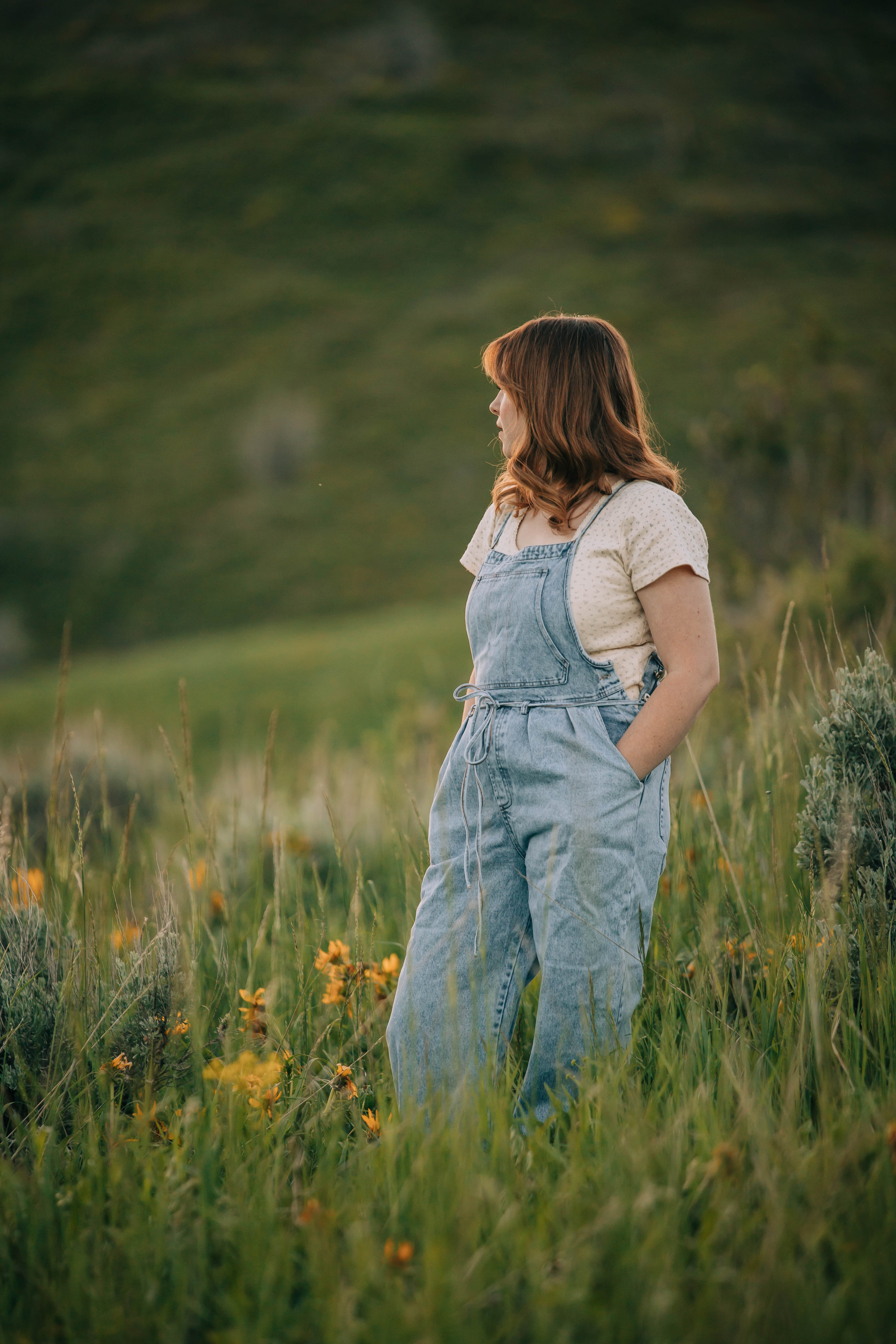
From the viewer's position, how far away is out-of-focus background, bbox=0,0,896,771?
10.9 meters

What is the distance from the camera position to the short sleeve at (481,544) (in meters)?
2.11

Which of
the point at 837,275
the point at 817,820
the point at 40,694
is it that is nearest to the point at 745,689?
the point at 817,820

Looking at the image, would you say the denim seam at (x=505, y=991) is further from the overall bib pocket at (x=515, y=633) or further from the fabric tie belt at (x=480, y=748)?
the overall bib pocket at (x=515, y=633)

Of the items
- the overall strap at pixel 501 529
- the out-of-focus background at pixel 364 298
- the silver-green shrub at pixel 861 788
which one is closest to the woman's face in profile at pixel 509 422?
the overall strap at pixel 501 529

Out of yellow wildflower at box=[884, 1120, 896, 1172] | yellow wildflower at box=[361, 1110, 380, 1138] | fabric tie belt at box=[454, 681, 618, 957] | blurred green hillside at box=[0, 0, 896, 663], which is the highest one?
blurred green hillside at box=[0, 0, 896, 663]

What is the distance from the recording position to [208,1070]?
1.71 m

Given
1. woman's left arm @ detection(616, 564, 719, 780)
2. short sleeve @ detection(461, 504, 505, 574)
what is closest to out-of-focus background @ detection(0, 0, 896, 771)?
short sleeve @ detection(461, 504, 505, 574)

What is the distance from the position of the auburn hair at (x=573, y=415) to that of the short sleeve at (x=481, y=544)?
0.66ft

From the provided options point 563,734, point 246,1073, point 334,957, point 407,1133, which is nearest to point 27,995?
point 246,1073

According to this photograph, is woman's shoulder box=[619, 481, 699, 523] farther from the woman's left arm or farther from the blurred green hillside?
the blurred green hillside

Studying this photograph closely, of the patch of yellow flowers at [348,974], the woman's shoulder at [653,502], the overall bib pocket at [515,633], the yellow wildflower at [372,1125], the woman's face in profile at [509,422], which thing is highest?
the woman's face in profile at [509,422]

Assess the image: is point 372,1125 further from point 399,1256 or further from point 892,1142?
point 892,1142

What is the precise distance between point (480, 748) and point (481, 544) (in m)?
0.54

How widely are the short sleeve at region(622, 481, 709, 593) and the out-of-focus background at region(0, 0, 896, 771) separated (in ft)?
12.2
